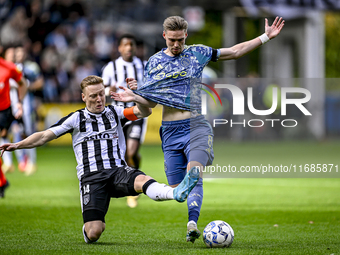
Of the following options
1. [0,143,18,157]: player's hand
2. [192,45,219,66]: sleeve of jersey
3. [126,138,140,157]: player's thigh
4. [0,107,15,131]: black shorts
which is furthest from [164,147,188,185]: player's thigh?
[0,107,15,131]: black shorts

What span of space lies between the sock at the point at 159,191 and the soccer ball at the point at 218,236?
0.61 metres

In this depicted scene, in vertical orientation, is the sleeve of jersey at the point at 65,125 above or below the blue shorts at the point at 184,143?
above

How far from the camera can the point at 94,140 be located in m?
5.75

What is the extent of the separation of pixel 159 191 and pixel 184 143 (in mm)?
809

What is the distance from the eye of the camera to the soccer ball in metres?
5.14

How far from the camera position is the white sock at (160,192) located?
4.86 m

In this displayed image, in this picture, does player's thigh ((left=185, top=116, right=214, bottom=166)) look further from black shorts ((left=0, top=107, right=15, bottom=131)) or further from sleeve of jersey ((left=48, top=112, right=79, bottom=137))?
black shorts ((left=0, top=107, right=15, bottom=131))

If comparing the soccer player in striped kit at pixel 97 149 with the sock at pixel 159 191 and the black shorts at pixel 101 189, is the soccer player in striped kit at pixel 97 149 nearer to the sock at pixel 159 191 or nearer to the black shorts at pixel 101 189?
the black shorts at pixel 101 189

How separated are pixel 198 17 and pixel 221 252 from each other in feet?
84.8

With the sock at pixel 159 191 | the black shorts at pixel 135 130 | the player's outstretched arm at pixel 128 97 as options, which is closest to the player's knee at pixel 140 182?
the sock at pixel 159 191

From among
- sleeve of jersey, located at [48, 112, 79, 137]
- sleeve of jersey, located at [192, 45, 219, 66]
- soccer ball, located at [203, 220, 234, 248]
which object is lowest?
soccer ball, located at [203, 220, 234, 248]

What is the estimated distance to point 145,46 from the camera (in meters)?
22.3

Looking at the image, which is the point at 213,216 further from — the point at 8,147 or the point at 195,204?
the point at 8,147

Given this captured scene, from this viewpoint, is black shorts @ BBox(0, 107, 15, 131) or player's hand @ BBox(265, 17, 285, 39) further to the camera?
black shorts @ BBox(0, 107, 15, 131)
